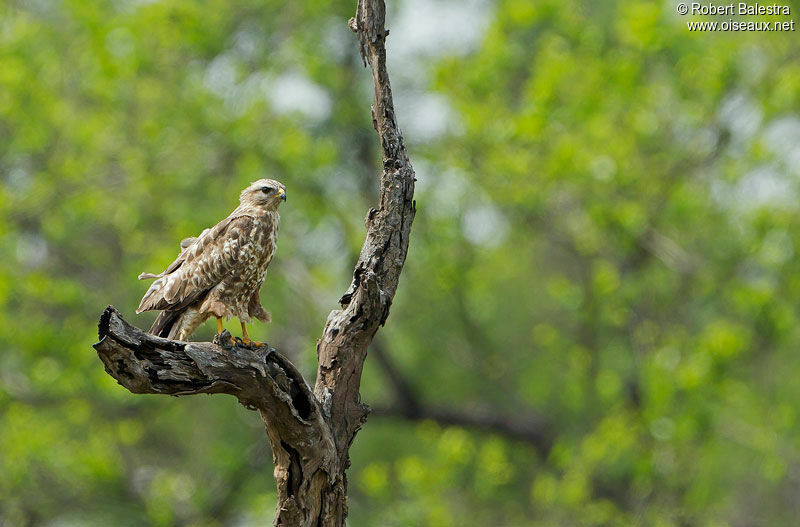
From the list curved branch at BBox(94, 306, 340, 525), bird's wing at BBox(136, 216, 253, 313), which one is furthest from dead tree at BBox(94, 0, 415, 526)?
bird's wing at BBox(136, 216, 253, 313)

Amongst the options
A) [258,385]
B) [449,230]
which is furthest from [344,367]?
[449,230]

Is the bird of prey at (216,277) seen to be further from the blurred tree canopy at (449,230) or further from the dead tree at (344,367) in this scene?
the blurred tree canopy at (449,230)

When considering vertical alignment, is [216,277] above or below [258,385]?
above

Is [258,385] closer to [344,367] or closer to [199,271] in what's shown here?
[344,367]

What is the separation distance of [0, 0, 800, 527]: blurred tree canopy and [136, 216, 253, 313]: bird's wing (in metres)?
9.37

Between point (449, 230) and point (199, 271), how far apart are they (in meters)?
11.5

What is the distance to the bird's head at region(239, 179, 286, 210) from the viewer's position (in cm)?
610

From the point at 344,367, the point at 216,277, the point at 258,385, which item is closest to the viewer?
the point at 258,385

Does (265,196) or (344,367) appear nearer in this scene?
(344,367)

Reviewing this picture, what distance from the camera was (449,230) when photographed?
17.0m

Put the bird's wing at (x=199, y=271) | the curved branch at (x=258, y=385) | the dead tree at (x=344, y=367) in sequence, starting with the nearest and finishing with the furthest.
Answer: the curved branch at (x=258, y=385)
the dead tree at (x=344, y=367)
the bird's wing at (x=199, y=271)

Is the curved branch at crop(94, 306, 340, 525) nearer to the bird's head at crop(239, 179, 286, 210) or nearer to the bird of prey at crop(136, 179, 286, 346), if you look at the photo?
the bird of prey at crop(136, 179, 286, 346)

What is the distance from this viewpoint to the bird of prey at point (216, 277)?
225 inches

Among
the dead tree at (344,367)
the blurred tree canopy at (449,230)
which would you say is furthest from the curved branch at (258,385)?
the blurred tree canopy at (449,230)
